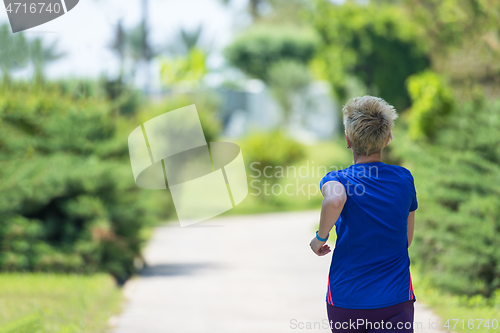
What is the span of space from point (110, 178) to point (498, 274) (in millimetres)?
5476

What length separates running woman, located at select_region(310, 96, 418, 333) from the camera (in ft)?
8.08

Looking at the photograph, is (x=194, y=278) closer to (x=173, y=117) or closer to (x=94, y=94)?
(x=94, y=94)

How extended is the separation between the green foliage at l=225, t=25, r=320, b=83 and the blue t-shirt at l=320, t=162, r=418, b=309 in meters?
33.4

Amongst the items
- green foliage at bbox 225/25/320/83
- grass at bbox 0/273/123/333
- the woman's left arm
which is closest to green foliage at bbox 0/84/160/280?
grass at bbox 0/273/123/333

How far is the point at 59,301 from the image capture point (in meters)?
5.94

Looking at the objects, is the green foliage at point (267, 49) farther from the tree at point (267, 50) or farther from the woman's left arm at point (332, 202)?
the woman's left arm at point (332, 202)

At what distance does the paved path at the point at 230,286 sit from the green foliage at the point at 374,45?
788 centimetres

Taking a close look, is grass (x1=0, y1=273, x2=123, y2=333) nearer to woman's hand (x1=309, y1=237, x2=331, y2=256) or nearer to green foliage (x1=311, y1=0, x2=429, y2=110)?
woman's hand (x1=309, y1=237, x2=331, y2=256)

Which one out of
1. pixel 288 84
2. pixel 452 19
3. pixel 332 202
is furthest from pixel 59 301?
pixel 288 84

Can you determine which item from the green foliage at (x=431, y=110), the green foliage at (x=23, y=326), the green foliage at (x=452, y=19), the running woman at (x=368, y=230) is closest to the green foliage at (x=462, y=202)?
the green foliage at (x=431, y=110)

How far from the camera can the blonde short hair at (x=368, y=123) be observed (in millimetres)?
2502

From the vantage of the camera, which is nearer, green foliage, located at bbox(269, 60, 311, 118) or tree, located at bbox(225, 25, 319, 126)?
green foliage, located at bbox(269, 60, 311, 118)

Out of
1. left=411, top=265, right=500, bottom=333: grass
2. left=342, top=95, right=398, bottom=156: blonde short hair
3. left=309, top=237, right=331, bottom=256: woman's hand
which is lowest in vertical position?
left=411, top=265, right=500, bottom=333: grass

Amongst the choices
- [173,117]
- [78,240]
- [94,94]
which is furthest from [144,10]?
[78,240]
